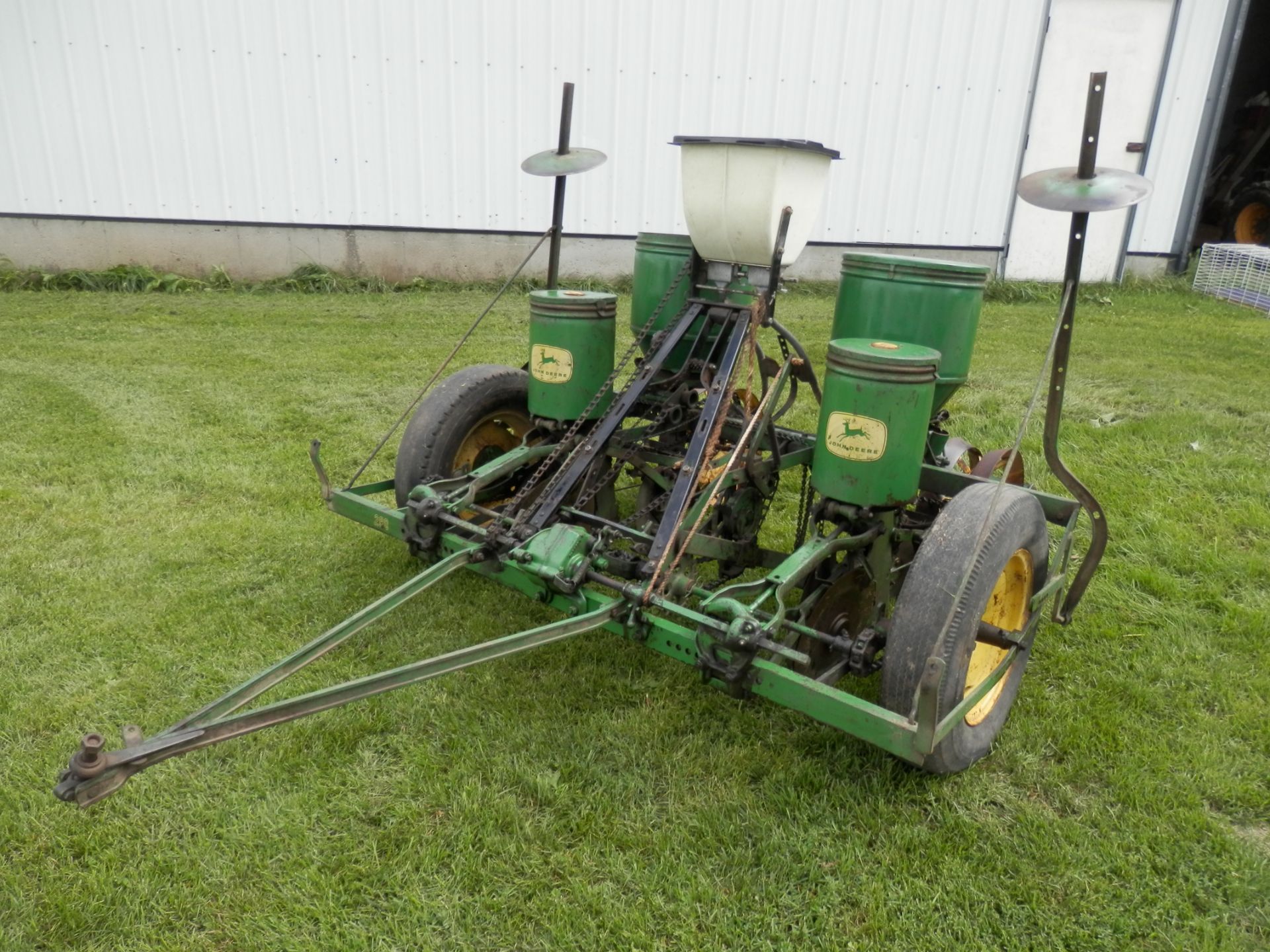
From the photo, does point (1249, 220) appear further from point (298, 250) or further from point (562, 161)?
point (562, 161)

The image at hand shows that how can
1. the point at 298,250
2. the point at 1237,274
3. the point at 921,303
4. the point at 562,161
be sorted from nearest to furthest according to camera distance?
1. the point at 921,303
2. the point at 562,161
3. the point at 298,250
4. the point at 1237,274

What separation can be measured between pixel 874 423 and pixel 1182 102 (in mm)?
10718

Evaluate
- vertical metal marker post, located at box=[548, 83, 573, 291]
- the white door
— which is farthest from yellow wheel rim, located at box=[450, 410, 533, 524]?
the white door

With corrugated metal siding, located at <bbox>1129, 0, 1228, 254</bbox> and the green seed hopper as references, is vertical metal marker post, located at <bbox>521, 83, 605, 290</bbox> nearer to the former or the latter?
the green seed hopper

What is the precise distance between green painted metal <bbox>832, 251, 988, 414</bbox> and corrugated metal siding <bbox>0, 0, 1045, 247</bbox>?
287 inches

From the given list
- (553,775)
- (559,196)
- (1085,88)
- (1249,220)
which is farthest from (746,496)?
(1249,220)

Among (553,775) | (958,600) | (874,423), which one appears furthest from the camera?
(874,423)

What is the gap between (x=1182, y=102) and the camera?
11.0 m

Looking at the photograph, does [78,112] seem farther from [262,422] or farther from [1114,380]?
[1114,380]

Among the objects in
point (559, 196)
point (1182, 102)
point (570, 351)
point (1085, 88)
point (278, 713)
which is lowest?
point (278, 713)

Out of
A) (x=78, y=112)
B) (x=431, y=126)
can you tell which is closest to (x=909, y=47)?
(x=431, y=126)

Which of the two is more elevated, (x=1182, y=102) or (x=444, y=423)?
(x=1182, y=102)

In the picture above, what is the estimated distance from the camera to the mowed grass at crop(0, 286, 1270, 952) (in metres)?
2.41

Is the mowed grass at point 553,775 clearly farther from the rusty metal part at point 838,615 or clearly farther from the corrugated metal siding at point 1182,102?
the corrugated metal siding at point 1182,102
